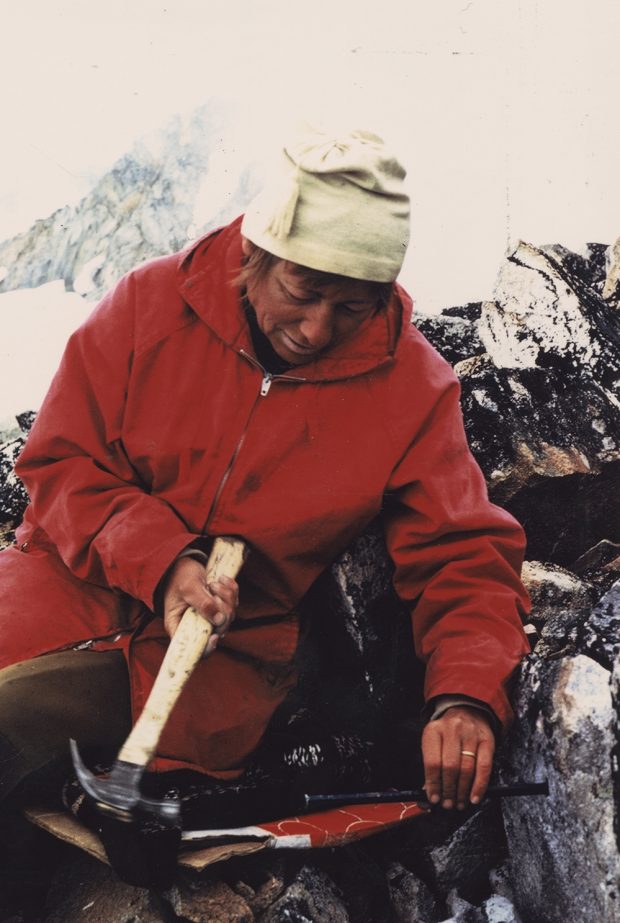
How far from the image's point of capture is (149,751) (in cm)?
220

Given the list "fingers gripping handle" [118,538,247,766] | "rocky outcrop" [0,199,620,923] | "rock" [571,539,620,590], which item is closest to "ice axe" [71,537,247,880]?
"fingers gripping handle" [118,538,247,766]

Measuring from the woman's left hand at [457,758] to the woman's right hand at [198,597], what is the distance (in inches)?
25.6

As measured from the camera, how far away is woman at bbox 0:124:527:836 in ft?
8.64

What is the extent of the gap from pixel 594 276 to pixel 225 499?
301cm

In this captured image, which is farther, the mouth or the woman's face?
the mouth

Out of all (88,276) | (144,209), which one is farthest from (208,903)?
(144,209)

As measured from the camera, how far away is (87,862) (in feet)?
9.32

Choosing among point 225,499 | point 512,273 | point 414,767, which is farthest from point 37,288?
point 414,767

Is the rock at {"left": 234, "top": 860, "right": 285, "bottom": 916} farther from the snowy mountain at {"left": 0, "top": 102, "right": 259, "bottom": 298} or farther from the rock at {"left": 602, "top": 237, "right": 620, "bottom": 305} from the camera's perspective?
the snowy mountain at {"left": 0, "top": 102, "right": 259, "bottom": 298}

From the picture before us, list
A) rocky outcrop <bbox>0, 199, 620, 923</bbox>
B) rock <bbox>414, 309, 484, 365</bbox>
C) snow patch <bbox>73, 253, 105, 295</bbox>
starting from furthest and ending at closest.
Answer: snow patch <bbox>73, 253, 105, 295</bbox> → rock <bbox>414, 309, 484, 365</bbox> → rocky outcrop <bbox>0, 199, 620, 923</bbox>

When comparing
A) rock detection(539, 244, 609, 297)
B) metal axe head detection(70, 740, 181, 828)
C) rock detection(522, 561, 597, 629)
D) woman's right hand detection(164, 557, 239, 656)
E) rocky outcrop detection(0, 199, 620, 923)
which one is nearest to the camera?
metal axe head detection(70, 740, 181, 828)

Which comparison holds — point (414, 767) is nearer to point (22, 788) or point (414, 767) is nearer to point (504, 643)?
point (504, 643)

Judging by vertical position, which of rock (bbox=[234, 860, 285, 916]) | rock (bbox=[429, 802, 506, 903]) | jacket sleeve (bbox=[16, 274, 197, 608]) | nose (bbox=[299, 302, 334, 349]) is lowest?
rock (bbox=[429, 802, 506, 903])

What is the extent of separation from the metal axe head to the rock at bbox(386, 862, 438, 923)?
1.01 meters
